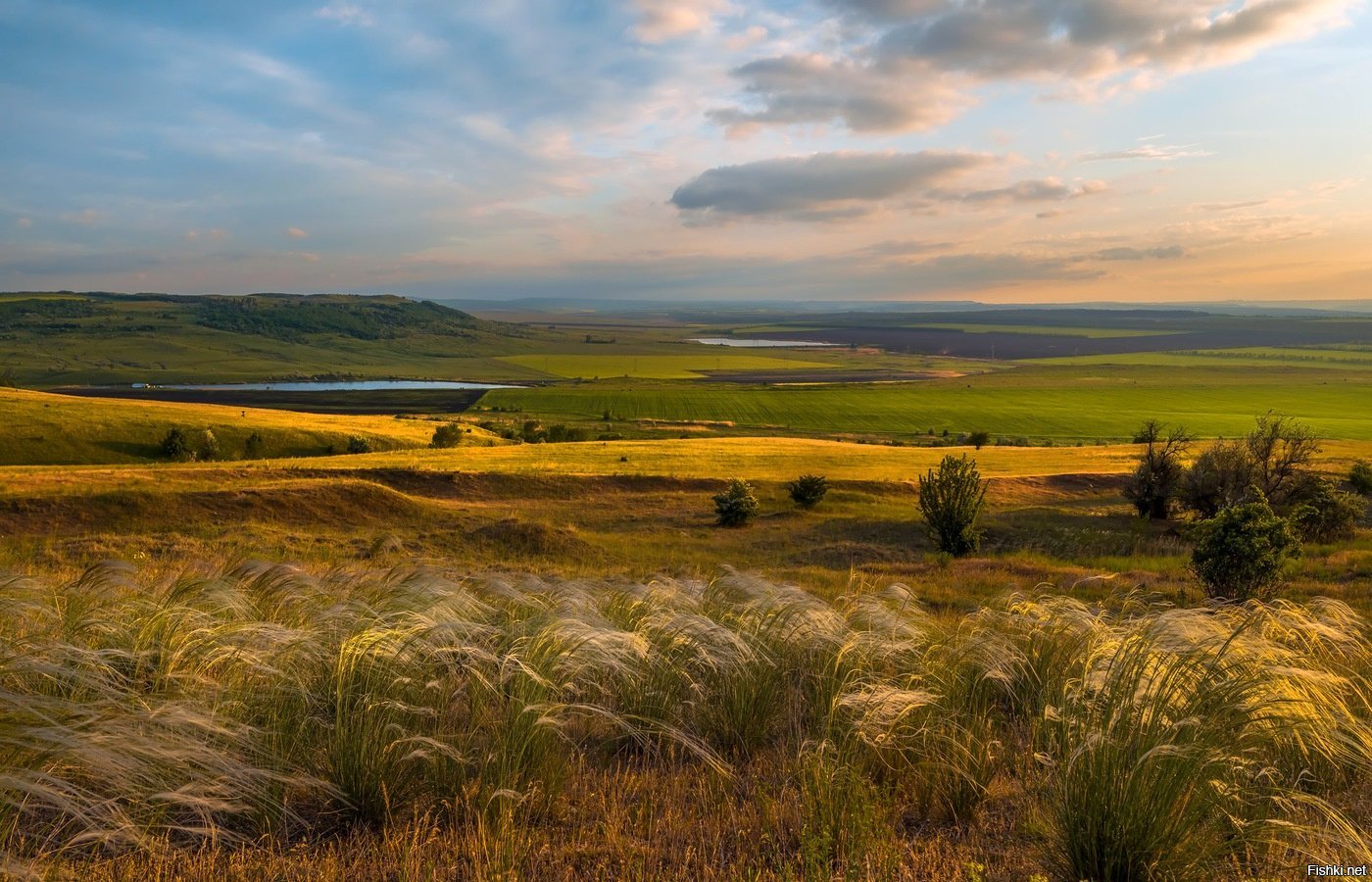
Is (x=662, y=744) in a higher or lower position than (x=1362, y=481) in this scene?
higher

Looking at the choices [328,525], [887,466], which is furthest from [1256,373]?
[328,525]

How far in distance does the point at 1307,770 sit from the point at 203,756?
648 centimetres

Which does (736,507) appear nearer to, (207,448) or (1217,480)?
(1217,480)

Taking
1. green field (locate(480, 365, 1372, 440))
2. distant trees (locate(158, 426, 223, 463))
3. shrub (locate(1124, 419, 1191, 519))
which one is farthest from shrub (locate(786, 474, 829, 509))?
green field (locate(480, 365, 1372, 440))

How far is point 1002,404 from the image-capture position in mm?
121688

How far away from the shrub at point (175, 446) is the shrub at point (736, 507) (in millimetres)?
40280

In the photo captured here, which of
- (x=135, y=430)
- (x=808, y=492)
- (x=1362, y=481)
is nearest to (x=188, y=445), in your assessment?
(x=135, y=430)

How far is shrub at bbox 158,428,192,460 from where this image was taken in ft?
162

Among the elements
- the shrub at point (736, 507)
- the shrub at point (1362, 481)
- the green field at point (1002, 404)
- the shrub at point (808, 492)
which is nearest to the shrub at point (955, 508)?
the shrub at point (736, 507)

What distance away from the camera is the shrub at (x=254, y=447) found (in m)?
53.7

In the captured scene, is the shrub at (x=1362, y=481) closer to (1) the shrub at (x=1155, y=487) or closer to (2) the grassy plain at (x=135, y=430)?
(1) the shrub at (x=1155, y=487)

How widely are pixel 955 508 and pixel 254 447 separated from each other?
170 feet

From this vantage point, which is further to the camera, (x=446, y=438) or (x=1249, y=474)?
(x=446, y=438)

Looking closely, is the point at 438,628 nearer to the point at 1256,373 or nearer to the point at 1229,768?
the point at 1229,768
